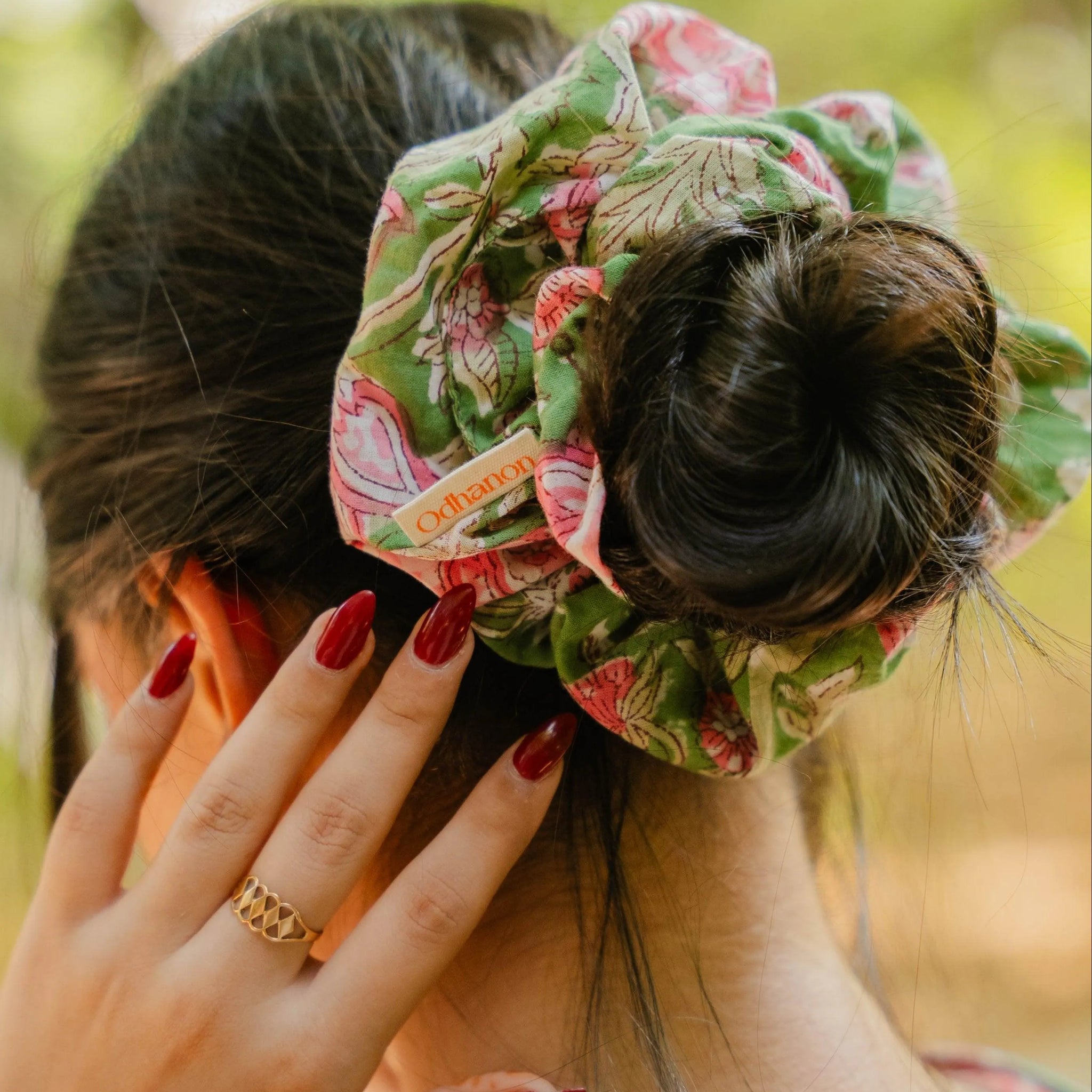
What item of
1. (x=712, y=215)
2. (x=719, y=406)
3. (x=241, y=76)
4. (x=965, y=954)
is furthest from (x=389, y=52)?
(x=965, y=954)

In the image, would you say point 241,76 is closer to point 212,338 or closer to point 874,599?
point 212,338

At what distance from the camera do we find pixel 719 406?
49 centimetres

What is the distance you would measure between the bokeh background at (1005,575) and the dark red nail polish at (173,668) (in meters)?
0.20

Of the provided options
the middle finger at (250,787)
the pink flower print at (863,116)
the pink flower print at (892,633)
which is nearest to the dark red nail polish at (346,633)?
the middle finger at (250,787)

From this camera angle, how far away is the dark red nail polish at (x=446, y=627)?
0.70 meters

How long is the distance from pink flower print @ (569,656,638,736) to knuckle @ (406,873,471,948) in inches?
7.7

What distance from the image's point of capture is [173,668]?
A: 88cm

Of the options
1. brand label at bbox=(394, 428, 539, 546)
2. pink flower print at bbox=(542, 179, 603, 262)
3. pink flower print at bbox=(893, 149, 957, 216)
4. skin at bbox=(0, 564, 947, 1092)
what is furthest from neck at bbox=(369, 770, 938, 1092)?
pink flower print at bbox=(893, 149, 957, 216)

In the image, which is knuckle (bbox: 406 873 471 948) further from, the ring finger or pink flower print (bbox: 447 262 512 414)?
pink flower print (bbox: 447 262 512 414)

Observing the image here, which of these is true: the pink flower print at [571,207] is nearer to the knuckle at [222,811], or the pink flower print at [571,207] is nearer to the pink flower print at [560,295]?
the pink flower print at [560,295]

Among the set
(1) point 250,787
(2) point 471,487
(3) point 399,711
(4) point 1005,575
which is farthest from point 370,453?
(4) point 1005,575

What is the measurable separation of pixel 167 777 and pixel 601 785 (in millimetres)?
458

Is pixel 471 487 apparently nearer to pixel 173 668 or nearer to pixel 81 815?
pixel 173 668

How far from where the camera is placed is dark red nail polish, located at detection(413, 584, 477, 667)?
27.7 inches
